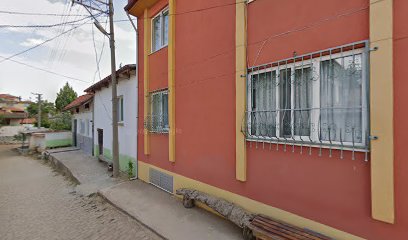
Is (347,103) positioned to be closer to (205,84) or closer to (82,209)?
(205,84)

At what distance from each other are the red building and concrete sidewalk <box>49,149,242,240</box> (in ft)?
1.94

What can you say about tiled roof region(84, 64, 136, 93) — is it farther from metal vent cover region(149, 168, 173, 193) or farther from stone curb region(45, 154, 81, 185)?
stone curb region(45, 154, 81, 185)

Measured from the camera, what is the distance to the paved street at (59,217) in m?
5.26

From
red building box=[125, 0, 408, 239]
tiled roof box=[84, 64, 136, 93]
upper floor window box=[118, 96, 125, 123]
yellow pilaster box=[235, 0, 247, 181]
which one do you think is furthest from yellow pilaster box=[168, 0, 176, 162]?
upper floor window box=[118, 96, 125, 123]

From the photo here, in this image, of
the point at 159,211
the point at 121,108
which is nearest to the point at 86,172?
the point at 121,108

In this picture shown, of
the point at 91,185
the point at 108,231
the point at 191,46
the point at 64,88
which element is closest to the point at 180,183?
the point at 108,231

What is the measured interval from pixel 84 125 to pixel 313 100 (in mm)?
17920

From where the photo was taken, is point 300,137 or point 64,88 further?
point 64,88

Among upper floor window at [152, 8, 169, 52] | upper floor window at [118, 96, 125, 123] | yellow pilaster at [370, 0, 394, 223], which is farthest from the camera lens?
upper floor window at [118, 96, 125, 123]


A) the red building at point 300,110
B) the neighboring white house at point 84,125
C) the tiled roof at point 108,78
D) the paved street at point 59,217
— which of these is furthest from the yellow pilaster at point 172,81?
the neighboring white house at point 84,125

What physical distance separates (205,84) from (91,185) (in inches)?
253

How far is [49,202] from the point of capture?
793cm

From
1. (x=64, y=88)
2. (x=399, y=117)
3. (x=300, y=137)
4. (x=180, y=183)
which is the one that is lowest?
(x=180, y=183)

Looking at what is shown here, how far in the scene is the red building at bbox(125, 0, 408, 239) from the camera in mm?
2822
